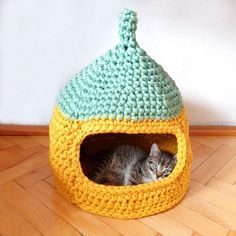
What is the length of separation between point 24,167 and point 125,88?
1.54 feet

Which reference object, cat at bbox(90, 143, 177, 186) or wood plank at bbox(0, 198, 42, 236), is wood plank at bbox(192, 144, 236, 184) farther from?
wood plank at bbox(0, 198, 42, 236)

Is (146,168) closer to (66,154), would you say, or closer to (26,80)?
(66,154)

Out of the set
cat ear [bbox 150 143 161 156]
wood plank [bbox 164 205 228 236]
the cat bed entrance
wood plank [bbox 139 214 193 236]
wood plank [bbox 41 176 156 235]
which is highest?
cat ear [bbox 150 143 161 156]

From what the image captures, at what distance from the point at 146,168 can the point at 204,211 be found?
0.20 metres

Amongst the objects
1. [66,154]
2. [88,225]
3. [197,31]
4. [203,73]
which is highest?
[197,31]

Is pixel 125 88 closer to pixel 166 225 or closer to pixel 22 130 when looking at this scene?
pixel 166 225

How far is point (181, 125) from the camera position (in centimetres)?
76

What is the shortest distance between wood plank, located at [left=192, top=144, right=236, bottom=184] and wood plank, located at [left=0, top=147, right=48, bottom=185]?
501 mm

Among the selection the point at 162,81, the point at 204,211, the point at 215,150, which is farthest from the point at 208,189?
the point at 162,81

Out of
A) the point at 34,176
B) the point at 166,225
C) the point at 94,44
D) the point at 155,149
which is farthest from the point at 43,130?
the point at 166,225

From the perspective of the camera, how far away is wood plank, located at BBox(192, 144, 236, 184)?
933mm

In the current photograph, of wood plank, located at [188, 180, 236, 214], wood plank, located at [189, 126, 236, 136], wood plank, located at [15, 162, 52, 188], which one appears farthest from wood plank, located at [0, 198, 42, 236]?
wood plank, located at [189, 126, 236, 136]

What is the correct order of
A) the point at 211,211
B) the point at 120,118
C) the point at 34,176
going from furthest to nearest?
the point at 34,176, the point at 211,211, the point at 120,118

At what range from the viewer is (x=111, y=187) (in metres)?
0.73
